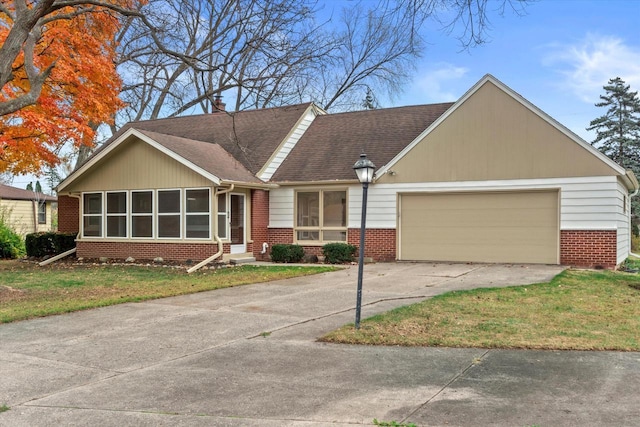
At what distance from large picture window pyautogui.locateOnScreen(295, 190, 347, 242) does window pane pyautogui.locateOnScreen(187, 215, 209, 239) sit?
10.5 ft

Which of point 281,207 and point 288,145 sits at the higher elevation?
point 288,145

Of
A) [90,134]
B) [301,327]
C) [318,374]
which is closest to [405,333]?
[301,327]

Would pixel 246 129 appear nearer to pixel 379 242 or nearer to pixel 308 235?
pixel 308 235

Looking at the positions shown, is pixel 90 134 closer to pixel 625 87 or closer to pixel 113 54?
pixel 113 54

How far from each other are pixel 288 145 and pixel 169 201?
4.95 m

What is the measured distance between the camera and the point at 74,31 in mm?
16938

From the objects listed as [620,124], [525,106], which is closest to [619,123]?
[620,124]

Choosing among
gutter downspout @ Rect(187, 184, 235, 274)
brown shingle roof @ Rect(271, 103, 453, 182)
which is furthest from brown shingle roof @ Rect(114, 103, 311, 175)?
gutter downspout @ Rect(187, 184, 235, 274)

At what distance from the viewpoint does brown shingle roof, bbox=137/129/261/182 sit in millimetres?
16734

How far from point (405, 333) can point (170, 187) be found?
11890 mm

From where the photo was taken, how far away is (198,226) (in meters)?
17.0

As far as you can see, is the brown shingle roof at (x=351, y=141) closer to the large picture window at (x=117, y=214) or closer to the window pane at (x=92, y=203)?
the large picture window at (x=117, y=214)

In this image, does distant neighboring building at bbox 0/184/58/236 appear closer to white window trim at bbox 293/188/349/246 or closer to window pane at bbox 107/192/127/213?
window pane at bbox 107/192/127/213

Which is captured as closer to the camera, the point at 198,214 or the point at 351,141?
the point at 198,214
